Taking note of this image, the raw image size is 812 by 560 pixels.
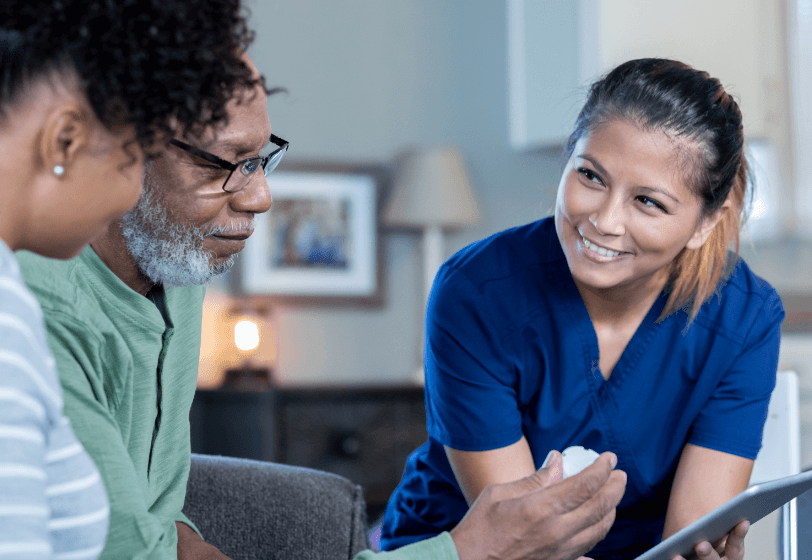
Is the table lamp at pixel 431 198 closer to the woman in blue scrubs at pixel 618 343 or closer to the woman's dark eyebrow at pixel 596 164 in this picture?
the woman in blue scrubs at pixel 618 343

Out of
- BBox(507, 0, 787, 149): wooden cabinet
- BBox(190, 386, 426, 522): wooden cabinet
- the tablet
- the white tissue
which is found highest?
BBox(507, 0, 787, 149): wooden cabinet

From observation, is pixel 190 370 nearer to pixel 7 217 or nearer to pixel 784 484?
pixel 7 217

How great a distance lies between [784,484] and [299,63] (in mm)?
2746

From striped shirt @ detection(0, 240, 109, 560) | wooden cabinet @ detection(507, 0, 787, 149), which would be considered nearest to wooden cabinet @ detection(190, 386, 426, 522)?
wooden cabinet @ detection(507, 0, 787, 149)

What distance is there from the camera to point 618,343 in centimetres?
126

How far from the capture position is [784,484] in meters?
0.87

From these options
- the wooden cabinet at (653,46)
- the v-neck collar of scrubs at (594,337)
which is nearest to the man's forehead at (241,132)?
the v-neck collar of scrubs at (594,337)

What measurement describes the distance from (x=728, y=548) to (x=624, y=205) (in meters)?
0.48

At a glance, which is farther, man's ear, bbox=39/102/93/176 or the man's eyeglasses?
the man's eyeglasses

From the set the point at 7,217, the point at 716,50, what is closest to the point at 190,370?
the point at 7,217

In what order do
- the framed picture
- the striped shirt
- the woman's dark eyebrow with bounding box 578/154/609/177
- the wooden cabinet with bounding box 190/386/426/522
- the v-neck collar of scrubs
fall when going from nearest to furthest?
the striped shirt
the woman's dark eyebrow with bounding box 578/154/609/177
the v-neck collar of scrubs
the wooden cabinet with bounding box 190/386/426/522
the framed picture

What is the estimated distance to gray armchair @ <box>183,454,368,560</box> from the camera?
1.12m

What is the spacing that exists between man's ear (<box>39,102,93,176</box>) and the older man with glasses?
0.23 metres

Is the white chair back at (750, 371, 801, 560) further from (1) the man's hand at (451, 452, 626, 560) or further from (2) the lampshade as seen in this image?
(2) the lampshade
